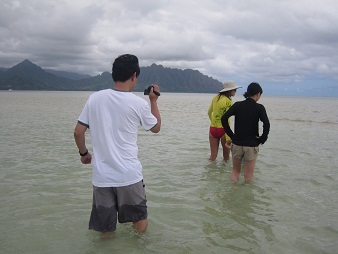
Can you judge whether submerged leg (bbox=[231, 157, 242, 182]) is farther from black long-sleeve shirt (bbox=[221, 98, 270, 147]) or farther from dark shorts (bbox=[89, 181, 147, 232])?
dark shorts (bbox=[89, 181, 147, 232])

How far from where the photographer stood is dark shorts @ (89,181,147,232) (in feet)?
12.8

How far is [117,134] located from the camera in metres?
3.79

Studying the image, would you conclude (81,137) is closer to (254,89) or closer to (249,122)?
(249,122)

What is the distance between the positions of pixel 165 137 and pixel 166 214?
10310 mm

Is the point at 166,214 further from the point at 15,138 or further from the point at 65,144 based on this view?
the point at 15,138

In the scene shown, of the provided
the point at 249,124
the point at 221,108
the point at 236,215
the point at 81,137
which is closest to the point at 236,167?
the point at 249,124

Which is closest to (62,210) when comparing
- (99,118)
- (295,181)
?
(99,118)

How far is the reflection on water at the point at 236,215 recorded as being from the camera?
15.5 feet

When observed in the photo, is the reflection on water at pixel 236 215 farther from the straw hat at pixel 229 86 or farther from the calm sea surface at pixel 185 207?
the straw hat at pixel 229 86

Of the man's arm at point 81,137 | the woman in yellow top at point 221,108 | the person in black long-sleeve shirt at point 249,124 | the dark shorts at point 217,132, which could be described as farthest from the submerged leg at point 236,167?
the man's arm at point 81,137

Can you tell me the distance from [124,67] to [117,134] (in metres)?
0.83

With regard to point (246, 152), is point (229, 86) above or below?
above

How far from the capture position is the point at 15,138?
45.6 ft

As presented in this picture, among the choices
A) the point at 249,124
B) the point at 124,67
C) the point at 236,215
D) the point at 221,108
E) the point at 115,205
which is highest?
the point at 124,67
